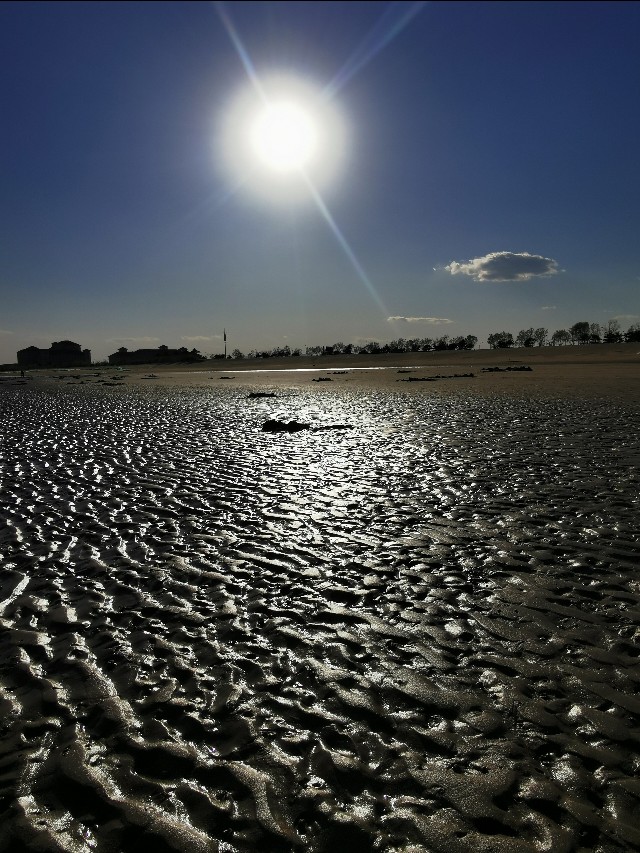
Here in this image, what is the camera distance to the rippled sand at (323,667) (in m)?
3.64

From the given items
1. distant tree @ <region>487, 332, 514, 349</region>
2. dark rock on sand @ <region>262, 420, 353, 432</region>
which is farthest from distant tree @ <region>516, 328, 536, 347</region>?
dark rock on sand @ <region>262, 420, 353, 432</region>

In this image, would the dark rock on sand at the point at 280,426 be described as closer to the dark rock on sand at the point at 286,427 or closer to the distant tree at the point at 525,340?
the dark rock on sand at the point at 286,427

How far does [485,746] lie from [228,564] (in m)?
4.78

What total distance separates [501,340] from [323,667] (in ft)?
588

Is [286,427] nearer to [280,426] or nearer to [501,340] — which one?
[280,426]

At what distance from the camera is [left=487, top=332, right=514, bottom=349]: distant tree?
17100 centimetres

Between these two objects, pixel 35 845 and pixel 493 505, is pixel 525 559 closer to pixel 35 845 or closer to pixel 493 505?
pixel 493 505

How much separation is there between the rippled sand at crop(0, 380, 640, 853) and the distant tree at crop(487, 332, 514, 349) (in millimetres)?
169188

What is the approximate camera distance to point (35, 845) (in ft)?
11.3

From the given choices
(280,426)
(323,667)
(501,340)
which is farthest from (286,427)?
(501,340)

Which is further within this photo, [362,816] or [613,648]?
[613,648]

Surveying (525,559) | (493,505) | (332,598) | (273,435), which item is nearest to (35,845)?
(332,598)

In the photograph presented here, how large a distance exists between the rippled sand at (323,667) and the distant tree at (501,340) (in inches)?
6661

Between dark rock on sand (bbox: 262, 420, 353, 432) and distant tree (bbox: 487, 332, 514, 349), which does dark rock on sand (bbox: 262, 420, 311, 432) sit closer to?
dark rock on sand (bbox: 262, 420, 353, 432)
